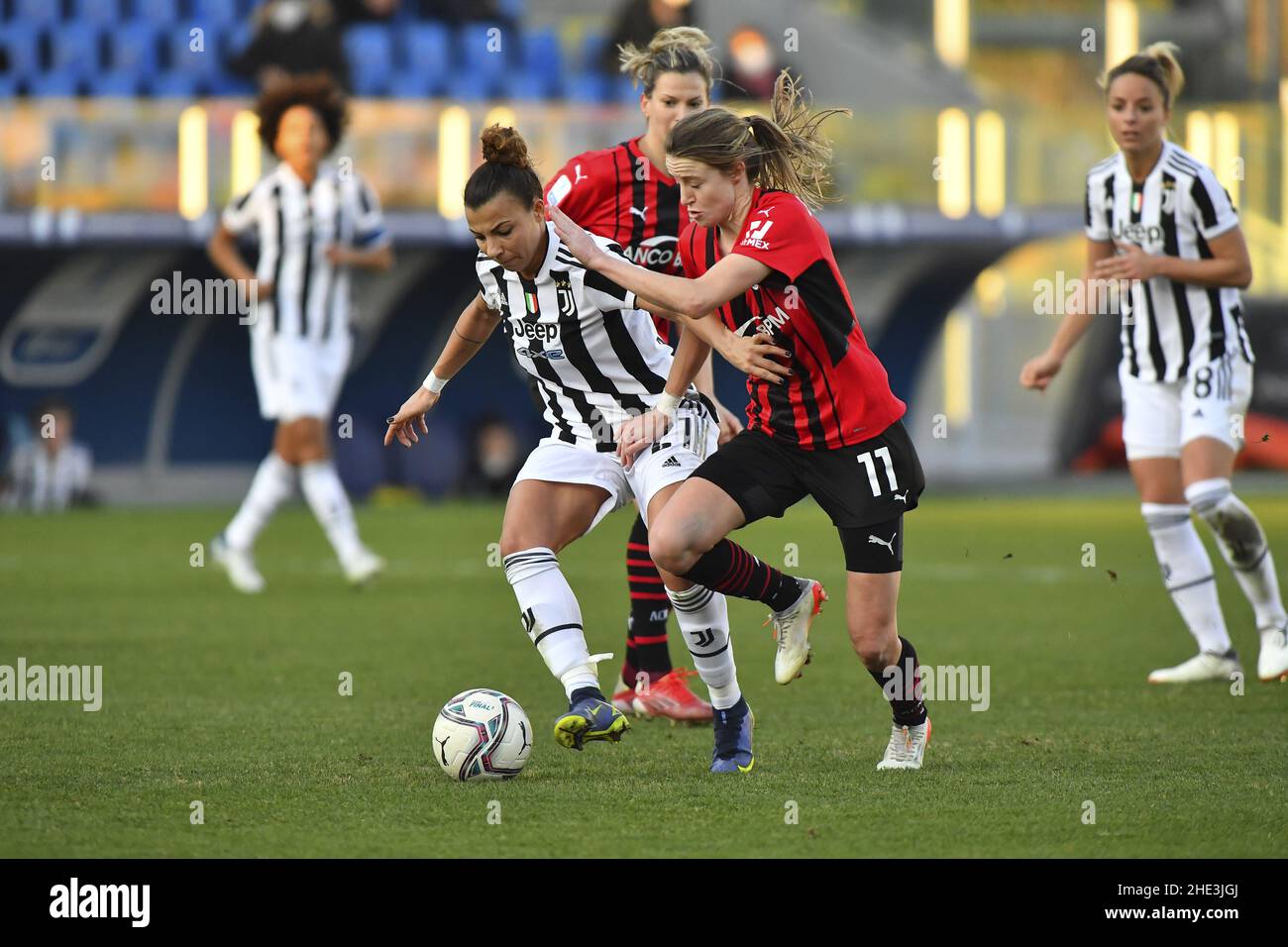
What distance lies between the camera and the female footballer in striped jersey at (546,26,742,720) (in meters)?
5.99

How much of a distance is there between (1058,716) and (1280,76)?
72.9 ft

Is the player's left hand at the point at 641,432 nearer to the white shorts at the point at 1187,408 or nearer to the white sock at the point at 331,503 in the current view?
the white shorts at the point at 1187,408

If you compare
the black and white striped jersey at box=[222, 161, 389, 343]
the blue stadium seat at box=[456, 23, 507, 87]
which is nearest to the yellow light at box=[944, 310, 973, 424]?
the blue stadium seat at box=[456, 23, 507, 87]

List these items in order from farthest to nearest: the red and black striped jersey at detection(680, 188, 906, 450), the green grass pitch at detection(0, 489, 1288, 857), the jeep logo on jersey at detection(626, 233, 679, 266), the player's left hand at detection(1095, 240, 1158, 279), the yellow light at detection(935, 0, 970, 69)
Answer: the yellow light at detection(935, 0, 970, 69)
the player's left hand at detection(1095, 240, 1158, 279)
the jeep logo on jersey at detection(626, 233, 679, 266)
the red and black striped jersey at detection(680, 188, 906, 450)
the green grass pitch at detection(0, 489, 1288, 857)

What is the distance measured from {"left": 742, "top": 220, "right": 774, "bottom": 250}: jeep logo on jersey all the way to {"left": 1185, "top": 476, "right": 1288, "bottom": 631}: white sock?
2707mm

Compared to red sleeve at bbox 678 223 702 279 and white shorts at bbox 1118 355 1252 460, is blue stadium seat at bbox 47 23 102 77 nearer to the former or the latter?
white shorts at bbox 1118 355 1252 460

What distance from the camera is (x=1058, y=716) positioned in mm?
6105

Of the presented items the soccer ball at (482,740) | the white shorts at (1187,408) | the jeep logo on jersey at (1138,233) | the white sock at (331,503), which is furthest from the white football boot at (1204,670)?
the white sock at (331,503)

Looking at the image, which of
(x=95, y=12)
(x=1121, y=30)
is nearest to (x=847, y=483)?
(x=95, y=12)

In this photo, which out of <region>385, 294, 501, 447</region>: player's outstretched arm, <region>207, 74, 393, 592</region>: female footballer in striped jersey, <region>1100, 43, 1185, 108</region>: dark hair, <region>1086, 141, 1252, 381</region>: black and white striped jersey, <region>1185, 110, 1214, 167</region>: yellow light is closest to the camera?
<region>385, 294, 501, 447</region>: player's outstretched arm

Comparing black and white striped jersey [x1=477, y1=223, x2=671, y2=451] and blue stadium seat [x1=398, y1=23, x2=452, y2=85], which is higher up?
blue stadium seat [x1=398, y1=23, x2=452, y2=85]

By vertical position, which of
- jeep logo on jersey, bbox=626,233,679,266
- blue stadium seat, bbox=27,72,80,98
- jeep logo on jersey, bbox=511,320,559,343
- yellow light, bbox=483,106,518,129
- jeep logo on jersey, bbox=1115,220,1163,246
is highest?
blue stadium seat, bbox=27,72,80,98

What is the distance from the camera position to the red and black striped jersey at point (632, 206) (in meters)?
6.11

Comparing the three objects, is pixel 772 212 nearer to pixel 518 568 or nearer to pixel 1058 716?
pixel 518 568
